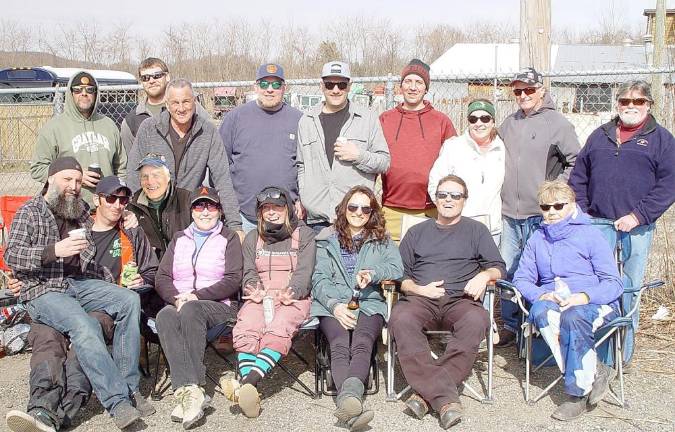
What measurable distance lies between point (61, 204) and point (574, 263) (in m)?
3.18

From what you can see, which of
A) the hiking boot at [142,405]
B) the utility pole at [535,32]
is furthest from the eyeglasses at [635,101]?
the hiking boot at [142,405]

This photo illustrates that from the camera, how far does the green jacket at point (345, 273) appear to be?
438 centimetres

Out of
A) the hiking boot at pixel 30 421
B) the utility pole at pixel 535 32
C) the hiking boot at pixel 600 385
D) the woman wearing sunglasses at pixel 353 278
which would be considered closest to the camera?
the hiking boot at pixel 30 421

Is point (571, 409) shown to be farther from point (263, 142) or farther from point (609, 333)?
point (263, 142)

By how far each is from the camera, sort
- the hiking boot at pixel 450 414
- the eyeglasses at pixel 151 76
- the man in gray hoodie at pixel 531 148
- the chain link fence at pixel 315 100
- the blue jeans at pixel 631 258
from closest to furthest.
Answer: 1. the hiking boot at pixel 450 414
2. the blue jeans at pixel 631 258
3. the man in gray hoodie at pixel 531 148
4. the eyeglasses at pixel 151 76
5. the chain link fence at pixel 315 100

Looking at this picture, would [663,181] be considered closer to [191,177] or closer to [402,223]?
[402,223]

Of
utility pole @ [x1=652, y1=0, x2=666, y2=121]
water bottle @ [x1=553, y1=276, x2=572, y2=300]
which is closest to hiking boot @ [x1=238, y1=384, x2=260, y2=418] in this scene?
water bottle @ [x1=553, y1=276, x2=572, y2=300]

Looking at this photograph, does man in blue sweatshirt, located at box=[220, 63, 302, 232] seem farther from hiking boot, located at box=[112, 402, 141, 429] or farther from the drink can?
hiking boot, located at box=[112, 402, 141, 429]

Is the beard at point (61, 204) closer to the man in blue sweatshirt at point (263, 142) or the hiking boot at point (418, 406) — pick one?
the man in blue sweatshirt at point (263, 142)

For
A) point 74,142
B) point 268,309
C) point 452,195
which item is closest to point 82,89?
point 74,142

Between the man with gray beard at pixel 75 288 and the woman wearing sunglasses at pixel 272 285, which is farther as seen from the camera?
the woman wearing sunglasses at pixel 272 285

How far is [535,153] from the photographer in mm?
4770

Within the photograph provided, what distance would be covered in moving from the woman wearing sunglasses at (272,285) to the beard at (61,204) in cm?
110

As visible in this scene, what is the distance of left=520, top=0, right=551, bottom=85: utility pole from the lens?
609cm
